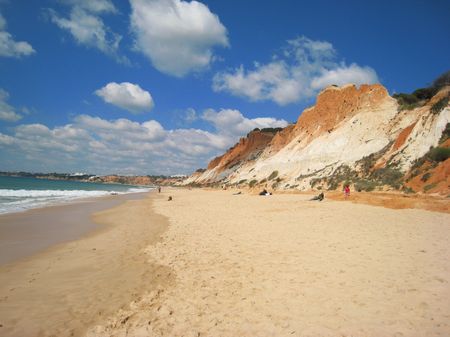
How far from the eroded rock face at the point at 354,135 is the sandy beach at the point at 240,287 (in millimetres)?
18930

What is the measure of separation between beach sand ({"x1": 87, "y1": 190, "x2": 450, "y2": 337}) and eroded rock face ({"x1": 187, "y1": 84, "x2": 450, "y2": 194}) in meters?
19.0

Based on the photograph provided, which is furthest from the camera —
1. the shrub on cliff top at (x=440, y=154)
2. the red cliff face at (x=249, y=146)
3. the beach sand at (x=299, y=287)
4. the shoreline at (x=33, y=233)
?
the red cliff face at (x=249, y=146)

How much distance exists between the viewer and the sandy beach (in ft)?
13.6

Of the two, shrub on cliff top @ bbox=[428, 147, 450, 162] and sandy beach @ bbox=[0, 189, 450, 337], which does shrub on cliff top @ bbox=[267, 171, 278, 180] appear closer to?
shrub on cliff top @ bbox=[428, 147, 450, 162]

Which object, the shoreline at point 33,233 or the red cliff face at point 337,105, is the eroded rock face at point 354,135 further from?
the shoreline at point 33,233

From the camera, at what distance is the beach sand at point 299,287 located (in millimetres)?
4074

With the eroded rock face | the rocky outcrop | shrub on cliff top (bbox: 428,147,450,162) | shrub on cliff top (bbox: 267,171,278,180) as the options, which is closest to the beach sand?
shrub on cliff top (bbox: 428,147,450,162)

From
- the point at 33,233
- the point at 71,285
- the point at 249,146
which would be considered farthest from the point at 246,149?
the point at 71,285

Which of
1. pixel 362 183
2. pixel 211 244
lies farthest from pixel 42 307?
pixel 362 183

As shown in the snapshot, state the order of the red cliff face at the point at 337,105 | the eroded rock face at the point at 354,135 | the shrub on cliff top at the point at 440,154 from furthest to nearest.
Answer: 1. the red cliff face at the point at 337,105
2. the eroded rock face at the point at 354,135
3. the shrub on cliff top at the point at 440,154

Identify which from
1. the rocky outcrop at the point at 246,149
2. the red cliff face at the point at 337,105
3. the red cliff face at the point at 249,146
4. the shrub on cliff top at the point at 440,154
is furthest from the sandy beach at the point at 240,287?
the red cliff face at the point at 249,146

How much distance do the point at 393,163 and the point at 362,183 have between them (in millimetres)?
3216

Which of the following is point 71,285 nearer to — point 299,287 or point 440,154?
point 299,287

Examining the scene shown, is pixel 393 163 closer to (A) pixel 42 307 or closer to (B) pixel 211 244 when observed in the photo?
(B) pixel 211 244
